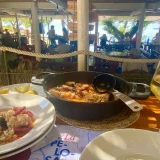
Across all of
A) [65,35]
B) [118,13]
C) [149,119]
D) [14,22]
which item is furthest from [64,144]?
[14,22]

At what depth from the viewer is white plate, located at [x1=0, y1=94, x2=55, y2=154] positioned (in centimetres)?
36

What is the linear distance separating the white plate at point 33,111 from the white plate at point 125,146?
5.1 inches

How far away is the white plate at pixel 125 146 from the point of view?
37 centimetres

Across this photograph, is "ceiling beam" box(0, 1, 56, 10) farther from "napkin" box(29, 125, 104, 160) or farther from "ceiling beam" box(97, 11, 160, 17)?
"napkin" box(29, 125, 104, 160)

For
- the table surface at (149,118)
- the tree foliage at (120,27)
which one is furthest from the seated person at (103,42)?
the table surface at (149,118)

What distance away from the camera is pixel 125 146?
15.8 inches

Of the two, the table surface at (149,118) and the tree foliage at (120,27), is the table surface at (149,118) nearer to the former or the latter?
the table surface at (149,118)

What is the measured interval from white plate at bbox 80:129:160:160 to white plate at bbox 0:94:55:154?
5.1 inches

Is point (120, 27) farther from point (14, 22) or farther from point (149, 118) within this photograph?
point (149, 118)

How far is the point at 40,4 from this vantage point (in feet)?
15.0

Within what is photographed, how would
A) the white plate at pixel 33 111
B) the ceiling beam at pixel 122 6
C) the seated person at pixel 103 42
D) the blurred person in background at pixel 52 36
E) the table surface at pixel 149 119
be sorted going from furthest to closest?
the blurred person in background at pixel 52 36 < the seated person at pixel 103 42 < the ceiling beam at pixel 122 6 < the table surface at pixel 149 119 < the white plate at pixel 33 111

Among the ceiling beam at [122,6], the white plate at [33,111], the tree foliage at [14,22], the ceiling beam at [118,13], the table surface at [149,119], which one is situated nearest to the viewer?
the white plate at [33,111]

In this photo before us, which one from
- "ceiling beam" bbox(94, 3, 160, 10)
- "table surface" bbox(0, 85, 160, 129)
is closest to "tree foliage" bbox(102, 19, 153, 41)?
"ceiling beam" bbox(94, 3, 160, 10)

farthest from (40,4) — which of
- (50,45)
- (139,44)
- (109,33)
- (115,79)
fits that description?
(115,79)
